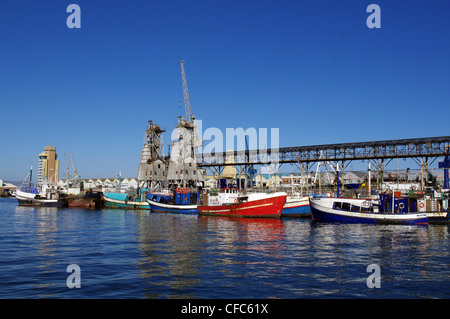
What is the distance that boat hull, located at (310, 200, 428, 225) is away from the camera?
5181 centimetres

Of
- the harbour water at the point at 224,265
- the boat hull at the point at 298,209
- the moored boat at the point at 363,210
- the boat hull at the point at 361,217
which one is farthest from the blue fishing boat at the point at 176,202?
the harbour water at the point at 224,265

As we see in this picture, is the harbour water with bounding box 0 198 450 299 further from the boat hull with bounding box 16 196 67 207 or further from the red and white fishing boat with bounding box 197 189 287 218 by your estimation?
the boat hull with bounding box 16 196 67 207

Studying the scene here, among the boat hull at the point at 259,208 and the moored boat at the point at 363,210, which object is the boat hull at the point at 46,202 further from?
the moored boat at the point at 363,210

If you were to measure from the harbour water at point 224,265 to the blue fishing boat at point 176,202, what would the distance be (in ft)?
137

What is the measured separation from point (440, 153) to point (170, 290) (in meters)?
72.8

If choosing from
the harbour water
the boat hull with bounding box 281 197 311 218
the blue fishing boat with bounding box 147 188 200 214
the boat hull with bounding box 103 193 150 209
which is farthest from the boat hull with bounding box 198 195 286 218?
the boat hull with bounding box 103 193 150 209

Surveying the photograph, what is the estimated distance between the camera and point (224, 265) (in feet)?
79.9

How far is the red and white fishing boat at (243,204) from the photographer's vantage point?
6531 cm

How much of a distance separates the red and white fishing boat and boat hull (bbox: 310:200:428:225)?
7843mm

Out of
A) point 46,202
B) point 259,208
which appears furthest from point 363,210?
point 46,202

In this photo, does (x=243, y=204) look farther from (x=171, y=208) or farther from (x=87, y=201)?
(x=87, y=201)
